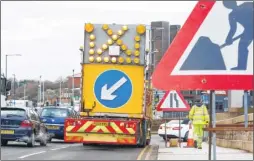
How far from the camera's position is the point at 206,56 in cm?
579

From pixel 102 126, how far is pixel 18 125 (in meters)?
3.96

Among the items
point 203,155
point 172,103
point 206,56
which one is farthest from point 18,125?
point 206,56

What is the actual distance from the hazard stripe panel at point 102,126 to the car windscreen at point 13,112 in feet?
10.8

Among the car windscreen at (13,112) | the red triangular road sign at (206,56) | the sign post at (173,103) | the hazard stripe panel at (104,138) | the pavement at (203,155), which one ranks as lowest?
the pavement at (203,155)

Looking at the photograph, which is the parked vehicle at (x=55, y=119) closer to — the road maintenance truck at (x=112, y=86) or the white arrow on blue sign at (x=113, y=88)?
the road maintenance truck at (x=112, y=86)

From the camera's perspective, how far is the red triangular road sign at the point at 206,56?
5.76 meters

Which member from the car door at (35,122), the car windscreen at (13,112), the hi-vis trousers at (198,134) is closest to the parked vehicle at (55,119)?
the car door at (35,122)

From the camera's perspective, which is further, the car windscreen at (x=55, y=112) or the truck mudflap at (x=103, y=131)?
the car windscreen at (x=55, y=112)

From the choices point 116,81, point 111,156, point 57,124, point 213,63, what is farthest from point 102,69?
point 213,63

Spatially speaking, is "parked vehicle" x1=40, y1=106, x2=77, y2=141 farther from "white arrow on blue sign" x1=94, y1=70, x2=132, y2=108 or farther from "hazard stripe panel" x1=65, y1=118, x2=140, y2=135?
"hazard stripe panel" x1=65, y1=118, x2=140, y2=135

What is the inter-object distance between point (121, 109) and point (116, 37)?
2.29 m

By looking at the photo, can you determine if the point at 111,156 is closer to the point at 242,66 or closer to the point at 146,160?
the point at 146,160

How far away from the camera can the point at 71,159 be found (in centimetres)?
1600

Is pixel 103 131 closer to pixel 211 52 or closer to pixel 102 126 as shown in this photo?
pixel 102 126
